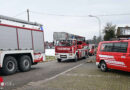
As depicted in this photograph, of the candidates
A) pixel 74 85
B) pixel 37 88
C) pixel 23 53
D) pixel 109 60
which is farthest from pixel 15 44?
pixel 109 60

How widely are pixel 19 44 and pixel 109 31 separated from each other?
37578 mm

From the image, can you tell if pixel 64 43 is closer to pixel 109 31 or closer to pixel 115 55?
pixel 115 55

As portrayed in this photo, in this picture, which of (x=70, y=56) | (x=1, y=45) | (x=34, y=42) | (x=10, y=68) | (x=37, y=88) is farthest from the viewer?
(x=70, y=56)

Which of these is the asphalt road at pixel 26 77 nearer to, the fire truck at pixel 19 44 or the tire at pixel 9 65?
the tire at pixel 9 65

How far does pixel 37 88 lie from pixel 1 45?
12.3 feet

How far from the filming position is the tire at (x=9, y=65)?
8156 millimetres

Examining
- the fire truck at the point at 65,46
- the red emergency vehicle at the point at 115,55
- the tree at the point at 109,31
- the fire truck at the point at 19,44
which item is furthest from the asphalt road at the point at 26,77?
the tree at the point at 109,31

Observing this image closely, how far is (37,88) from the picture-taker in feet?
18.6

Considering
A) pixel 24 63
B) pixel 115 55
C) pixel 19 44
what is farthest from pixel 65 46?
→ pixel 115 55

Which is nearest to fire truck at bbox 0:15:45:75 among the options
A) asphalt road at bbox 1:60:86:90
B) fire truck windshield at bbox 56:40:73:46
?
asphalt road at bbox 1:60:86:90

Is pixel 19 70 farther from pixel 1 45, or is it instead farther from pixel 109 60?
pixel 109 60

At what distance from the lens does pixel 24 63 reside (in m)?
9.61

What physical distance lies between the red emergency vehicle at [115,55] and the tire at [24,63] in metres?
4.69

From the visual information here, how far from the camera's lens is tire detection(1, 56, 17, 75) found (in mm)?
8156
